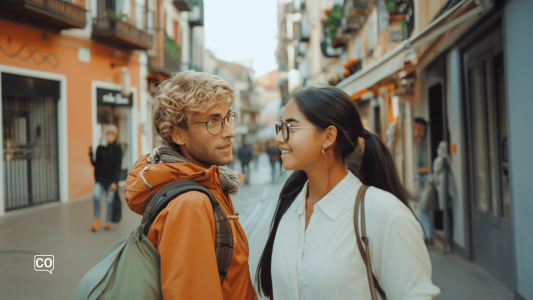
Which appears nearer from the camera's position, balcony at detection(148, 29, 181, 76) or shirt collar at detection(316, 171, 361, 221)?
shirt collar at detection(316, 171, 361, 221)

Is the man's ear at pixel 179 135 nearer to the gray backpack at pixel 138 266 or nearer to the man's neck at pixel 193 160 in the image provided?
the man's neck at pixel 193 160

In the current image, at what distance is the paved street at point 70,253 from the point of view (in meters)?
4.52

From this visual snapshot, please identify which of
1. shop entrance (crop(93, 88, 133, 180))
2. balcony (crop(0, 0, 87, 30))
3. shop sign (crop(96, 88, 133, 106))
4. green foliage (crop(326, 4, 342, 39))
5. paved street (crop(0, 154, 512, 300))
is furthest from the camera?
green foliage (crop(326, 4, 342, 39))

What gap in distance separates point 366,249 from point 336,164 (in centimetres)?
45

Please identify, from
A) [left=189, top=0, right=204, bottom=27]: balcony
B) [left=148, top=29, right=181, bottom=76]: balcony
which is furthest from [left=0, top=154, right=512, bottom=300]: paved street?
[left=189, top=0, right=204, bottom=27]: balcony

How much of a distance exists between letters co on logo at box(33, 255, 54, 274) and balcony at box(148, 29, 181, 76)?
41.0 ft

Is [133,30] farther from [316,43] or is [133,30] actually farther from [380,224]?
[316,43]

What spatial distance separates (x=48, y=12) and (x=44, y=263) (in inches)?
282

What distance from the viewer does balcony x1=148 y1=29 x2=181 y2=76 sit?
17.5 m

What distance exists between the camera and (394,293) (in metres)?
1.50

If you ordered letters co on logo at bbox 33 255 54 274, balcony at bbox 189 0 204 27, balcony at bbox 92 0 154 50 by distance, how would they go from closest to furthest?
letters co on logo at bbox 33 255 54 274 < balcony at bbox 92 0 154 50 < balcony at bbox 189 0 204 27

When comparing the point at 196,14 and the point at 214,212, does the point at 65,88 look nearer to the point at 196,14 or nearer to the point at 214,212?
the point at 214,212

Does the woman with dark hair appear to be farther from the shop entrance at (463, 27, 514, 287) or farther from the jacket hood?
the shop entrance at (463, 27, 514, 287)

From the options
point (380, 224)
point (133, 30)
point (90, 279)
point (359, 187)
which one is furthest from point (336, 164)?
point (133, 30)
